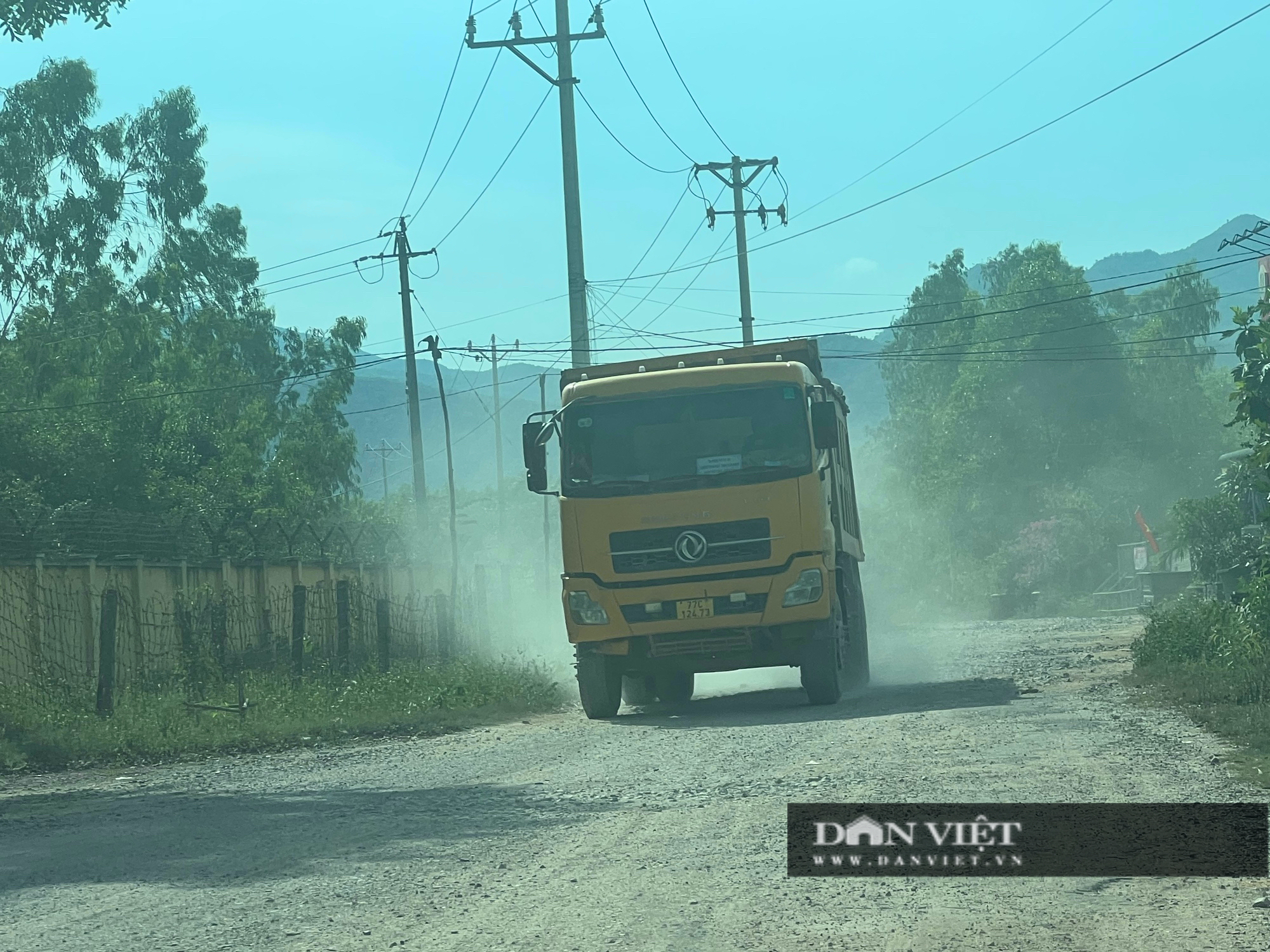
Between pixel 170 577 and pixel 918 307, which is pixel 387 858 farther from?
pixel 918 307

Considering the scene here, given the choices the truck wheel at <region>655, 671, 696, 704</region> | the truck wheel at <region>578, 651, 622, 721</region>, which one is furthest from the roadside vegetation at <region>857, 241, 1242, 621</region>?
the truck wheel at <region>578, 651, 622, 721</region>

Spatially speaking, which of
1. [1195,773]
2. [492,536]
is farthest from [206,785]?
[492,536]

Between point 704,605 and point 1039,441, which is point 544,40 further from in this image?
point 1039,441

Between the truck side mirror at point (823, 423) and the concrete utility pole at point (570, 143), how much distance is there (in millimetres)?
7260

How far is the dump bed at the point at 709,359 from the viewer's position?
51.6 ft

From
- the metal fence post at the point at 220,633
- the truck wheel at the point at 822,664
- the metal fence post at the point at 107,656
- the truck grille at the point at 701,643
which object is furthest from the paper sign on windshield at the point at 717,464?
the metal fence post at the point at 220,633

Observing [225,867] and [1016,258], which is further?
[1016,258]

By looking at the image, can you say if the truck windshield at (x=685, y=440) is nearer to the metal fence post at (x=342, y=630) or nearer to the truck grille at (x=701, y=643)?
the truck grille at (x=701, y=643)

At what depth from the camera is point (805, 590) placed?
47.5ft

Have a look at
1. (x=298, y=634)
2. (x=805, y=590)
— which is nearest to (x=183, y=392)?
(x=298, y=634)

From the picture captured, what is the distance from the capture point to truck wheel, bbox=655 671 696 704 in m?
17.4

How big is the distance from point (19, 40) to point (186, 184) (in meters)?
36.2

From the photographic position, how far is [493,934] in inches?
214

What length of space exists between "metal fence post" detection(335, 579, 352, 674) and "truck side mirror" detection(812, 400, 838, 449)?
8356mm
